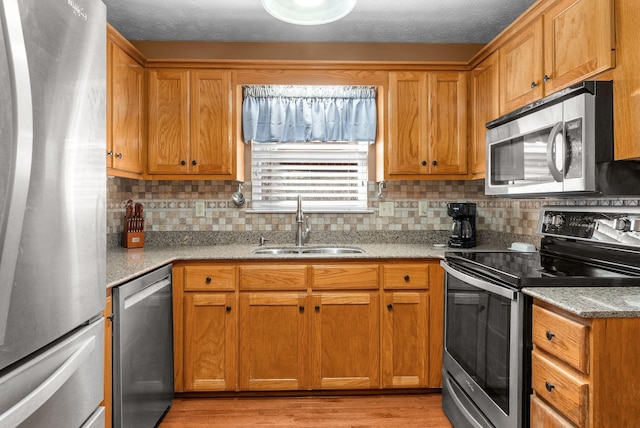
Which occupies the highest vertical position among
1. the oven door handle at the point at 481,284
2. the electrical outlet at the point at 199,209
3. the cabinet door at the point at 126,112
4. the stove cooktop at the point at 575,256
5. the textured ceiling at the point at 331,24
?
the textured ceiling at the point at 331,24

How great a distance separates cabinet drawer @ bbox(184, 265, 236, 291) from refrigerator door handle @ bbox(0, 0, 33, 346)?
162cm

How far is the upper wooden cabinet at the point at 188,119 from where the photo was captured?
2760 mm

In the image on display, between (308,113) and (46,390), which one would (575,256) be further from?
(46,390)

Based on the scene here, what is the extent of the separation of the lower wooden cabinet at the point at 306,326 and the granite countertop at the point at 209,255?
52 millimetres

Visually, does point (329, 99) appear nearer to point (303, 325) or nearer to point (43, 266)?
point (303, 325)

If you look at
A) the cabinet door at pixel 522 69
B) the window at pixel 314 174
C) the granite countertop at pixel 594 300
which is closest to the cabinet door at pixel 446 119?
the cabinet door at pixel 522 69

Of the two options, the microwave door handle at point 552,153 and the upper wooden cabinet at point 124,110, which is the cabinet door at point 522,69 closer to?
the microwave door handle at point 552,153

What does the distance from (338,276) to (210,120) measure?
1.32 metres

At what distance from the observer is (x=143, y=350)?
1.98 m

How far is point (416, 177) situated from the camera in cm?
286

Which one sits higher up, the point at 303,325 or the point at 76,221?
the point at 76,221

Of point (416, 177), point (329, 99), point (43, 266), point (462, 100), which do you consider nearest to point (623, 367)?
point (43, 266)

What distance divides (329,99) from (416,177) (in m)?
0.86

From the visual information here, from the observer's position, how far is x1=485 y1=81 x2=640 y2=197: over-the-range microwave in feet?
5.24
